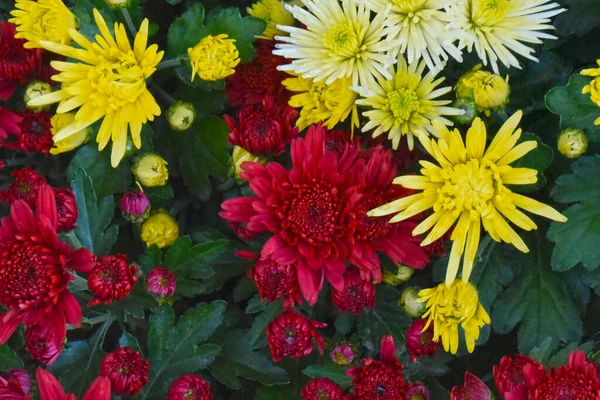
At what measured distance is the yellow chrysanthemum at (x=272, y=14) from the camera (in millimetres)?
1248

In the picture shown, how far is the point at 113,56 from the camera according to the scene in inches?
45.3

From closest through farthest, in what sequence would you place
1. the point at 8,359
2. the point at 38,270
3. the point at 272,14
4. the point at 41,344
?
the point at 38,270 < the point at 41,344 < the point at 8,359 < the point at 272,14

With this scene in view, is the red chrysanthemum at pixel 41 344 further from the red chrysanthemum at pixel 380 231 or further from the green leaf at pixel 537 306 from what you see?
the green leaf at pixel 537 306

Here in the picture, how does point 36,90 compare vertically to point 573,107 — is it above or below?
below

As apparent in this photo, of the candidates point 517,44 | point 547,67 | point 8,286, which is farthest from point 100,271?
point 547,67

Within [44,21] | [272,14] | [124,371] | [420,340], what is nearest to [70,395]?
[124,371]

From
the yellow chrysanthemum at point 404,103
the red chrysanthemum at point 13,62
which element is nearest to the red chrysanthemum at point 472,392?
the yellow chrysanthemum at point 404,103

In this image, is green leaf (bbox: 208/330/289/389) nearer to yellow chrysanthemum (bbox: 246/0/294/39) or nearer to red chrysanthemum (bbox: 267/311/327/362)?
red chrysanthemum (bbox: 267/311/327/362)

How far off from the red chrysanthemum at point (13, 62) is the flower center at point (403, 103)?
721 mm

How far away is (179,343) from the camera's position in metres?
1.19

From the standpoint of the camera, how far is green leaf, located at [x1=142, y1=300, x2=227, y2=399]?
1177mm

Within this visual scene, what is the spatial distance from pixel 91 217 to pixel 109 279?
0.24 meters

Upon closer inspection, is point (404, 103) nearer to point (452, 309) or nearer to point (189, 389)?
point (452, 309)

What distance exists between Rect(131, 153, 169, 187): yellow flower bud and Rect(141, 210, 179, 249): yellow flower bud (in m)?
0.07
